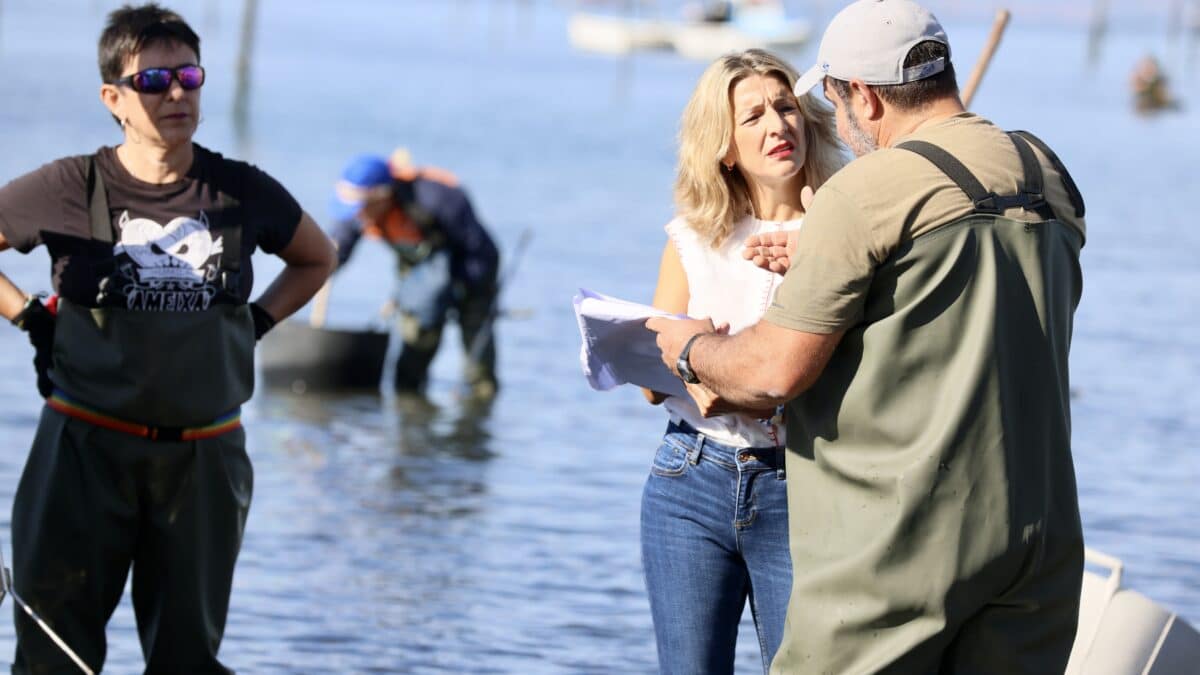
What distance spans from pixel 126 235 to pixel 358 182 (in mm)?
6400

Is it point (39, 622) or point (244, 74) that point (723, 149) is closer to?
point (39, 622)

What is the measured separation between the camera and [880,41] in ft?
9.98

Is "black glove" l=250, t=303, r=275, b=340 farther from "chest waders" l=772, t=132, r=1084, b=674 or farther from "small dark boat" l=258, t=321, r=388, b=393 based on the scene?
"small dark boat" l=258, t=321, r=388, b=393

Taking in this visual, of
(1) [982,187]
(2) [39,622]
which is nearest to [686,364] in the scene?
(1) [982,187]

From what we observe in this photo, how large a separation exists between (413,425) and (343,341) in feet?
2.70

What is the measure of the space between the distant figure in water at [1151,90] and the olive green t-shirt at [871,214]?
144ft

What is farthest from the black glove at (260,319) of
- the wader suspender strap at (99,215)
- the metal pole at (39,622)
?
the metal pole at (39,622)

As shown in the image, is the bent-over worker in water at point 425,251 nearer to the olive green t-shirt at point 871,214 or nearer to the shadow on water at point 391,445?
the shadow on water at point 391,445

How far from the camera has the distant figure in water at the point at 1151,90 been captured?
44.9m

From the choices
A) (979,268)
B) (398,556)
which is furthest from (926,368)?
(398,556)

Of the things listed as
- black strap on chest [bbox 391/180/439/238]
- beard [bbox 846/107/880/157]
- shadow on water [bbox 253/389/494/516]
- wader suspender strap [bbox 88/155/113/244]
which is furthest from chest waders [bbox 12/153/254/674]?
black strap on chest [bbox 391/180/439/238]

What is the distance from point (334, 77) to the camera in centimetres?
4997

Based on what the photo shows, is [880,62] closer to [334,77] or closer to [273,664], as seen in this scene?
[273,664]

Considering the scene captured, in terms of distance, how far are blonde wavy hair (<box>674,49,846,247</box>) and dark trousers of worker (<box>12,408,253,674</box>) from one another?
1.28 m
